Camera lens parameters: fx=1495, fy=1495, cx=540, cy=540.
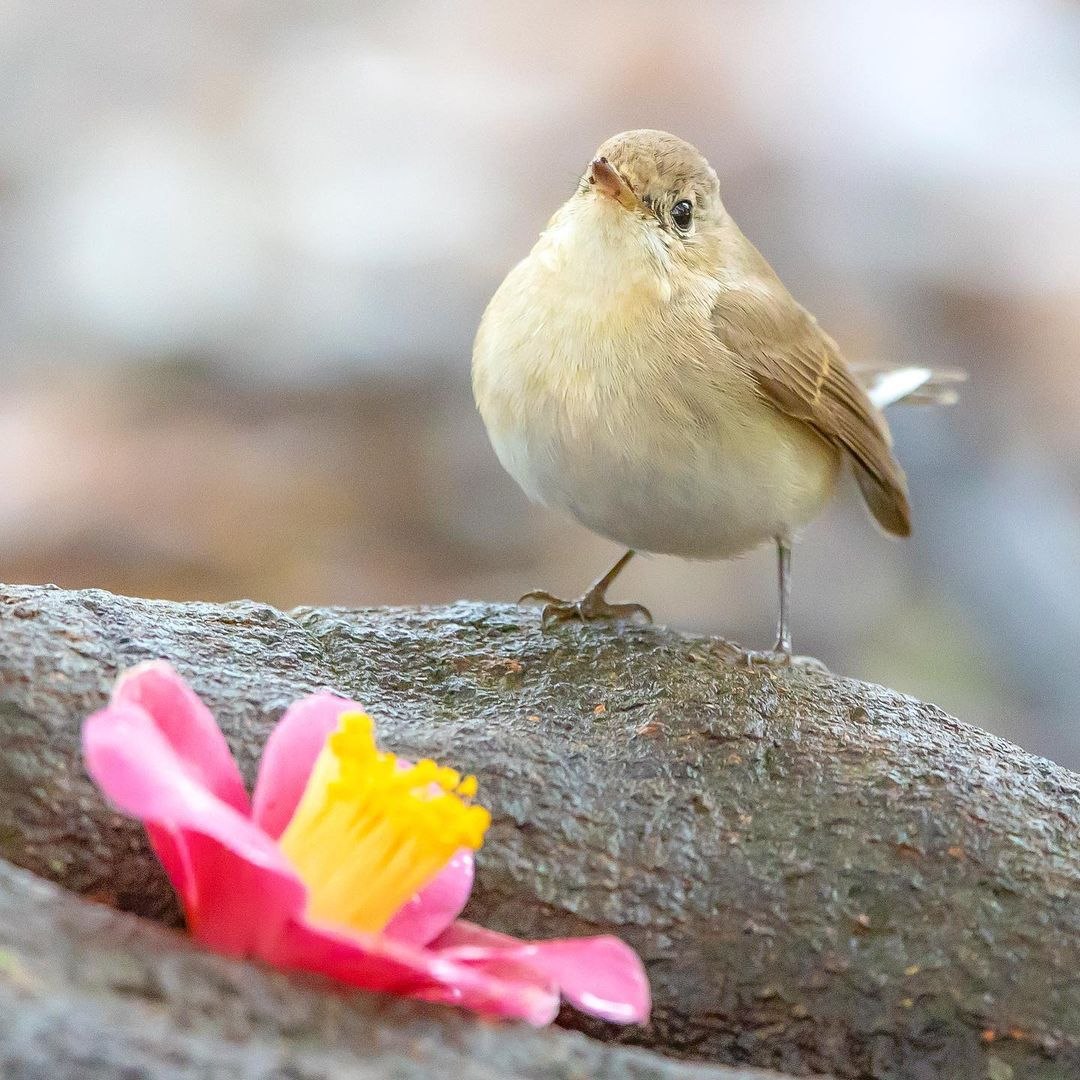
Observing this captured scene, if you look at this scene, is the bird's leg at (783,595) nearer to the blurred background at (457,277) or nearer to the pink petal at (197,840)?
the pink petal at (197,840)

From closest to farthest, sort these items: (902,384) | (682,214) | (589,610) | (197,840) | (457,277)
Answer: (197,840) < (682,214) < (589,610) < (902,384) < (457,277)

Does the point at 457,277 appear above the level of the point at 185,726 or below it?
above

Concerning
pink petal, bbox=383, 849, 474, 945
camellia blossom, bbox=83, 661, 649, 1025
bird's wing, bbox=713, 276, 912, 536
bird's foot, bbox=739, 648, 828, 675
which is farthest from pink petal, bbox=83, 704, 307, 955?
bird's wing, bbox=713, 276, 912, 536

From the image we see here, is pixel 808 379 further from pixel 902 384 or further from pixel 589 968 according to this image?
pixel 589 968

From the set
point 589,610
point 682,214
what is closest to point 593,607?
point 589,610

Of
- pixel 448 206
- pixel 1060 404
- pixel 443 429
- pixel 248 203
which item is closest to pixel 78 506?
pixel 443 429

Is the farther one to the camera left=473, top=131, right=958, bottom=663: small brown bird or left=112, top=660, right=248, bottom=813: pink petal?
left=473, top=131, right=958, bottom=663: small brown bird

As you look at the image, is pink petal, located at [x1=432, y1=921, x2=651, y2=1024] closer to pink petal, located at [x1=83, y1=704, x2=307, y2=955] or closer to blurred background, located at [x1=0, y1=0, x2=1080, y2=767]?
pink petal, located at [x1=83, y1=704, x2=307, y2=955]
